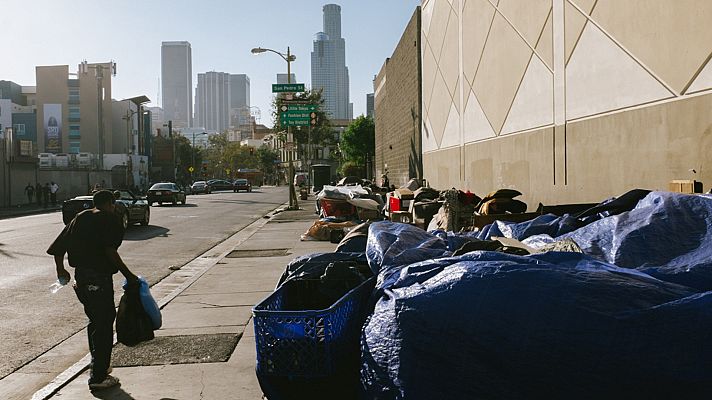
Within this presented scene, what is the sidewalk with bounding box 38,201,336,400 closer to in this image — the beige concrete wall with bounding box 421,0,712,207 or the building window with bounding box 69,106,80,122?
the beige concrete wall with bounding box 421,0,712,207

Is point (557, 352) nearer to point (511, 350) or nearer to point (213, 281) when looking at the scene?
point (511, 350)

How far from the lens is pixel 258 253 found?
1562 centimetres

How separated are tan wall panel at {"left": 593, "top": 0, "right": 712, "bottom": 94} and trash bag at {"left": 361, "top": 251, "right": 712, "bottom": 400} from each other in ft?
15.7

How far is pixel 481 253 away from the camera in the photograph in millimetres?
3900

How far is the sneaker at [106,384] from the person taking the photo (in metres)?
5.76

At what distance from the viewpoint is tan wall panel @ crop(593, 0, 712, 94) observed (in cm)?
741

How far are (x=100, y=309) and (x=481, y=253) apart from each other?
3620mm

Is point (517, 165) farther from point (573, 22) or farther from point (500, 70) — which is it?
point (573, 22)

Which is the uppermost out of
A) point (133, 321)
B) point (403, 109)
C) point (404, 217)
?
point (403, 109)

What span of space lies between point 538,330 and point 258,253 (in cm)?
1274

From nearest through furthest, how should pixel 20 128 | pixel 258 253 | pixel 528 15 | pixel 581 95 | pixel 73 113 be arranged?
pixel 581 95 → pixel 528 15 → pixel 258 253 → pixel 20 128 → pixel 73 113

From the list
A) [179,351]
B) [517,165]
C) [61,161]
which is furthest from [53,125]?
[179,351]

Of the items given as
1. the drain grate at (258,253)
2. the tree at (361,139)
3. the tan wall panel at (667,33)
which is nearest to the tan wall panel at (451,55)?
the drain grate at (258,253)

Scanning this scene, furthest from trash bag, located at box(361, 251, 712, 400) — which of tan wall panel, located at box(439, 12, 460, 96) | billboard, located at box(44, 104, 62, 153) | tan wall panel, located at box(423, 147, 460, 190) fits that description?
billboard, located at box(44, 104, 62, 153)
